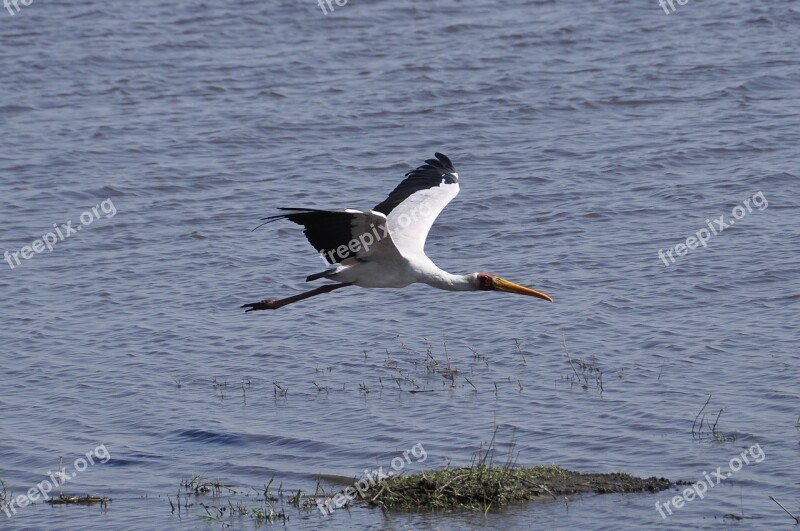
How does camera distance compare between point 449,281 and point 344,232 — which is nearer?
point 344,232

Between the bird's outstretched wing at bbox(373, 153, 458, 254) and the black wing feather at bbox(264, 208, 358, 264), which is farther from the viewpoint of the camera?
the bird's outstretched wing at bbox(373, 153, 458, 254)

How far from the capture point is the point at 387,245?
418 inches

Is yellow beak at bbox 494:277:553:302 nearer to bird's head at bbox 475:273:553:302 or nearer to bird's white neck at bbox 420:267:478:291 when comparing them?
bird's head at bbox 475:273:553:302

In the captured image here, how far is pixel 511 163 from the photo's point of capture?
18.5m

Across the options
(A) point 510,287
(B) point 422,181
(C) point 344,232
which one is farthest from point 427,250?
(C) point 344,232

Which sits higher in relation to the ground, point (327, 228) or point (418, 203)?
point (327, 228)

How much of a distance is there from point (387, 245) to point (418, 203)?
1.67 meters

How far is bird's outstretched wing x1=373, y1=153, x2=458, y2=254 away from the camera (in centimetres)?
1159

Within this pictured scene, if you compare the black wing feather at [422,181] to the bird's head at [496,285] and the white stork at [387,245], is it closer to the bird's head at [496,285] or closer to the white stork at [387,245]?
the white stork at [387,245]

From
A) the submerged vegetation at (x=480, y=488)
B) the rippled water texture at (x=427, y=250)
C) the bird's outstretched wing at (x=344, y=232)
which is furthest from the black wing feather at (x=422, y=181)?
the submerged vegetation at (x=480, y=488)

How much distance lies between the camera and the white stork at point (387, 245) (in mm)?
10023

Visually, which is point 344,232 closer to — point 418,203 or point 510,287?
point 510,287

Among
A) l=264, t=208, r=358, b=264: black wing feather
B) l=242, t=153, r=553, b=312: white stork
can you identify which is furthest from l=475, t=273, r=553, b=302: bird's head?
l=264, t=208, r=358, b=264: black wing feather

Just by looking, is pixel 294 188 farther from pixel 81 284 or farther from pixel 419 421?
pixel 419 421
